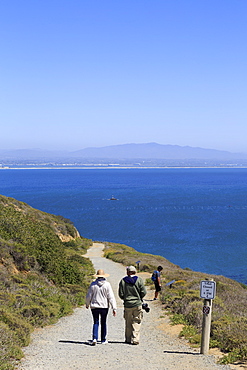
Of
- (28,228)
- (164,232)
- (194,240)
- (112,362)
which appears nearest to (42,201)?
(164,232)

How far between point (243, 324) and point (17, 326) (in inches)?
185

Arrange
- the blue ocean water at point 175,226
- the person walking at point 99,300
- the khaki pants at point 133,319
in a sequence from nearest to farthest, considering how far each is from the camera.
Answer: the person walking at point 99,300, the khaki pants at point 133,319, the blue ocean water at point 175,226

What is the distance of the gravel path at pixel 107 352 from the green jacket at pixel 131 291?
34.9 inches

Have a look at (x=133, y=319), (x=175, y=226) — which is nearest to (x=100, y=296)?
(x=133, y=319)

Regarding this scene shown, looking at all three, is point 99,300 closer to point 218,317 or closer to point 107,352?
point 107,352

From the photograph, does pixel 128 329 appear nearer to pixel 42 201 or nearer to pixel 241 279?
pixel 241 279

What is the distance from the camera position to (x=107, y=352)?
24.0 feet

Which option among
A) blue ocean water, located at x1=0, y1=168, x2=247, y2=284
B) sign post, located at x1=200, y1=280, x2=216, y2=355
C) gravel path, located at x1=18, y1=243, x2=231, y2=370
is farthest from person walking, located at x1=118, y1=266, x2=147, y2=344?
blue ocean water, located at x1=0, y1=168, x2=247, y2=284

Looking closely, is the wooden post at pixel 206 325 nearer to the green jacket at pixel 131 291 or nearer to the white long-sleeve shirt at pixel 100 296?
the green jacket at pixel 131 291

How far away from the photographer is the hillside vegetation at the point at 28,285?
7.63m

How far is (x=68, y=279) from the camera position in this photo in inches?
623

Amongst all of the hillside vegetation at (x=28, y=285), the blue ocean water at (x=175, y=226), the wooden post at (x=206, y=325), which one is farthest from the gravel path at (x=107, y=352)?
the blue ocean water at (x=175, y=226)

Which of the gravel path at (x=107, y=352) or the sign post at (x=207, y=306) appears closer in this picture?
the gravel path at (x=107, y=352)

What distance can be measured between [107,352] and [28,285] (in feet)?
18.3
